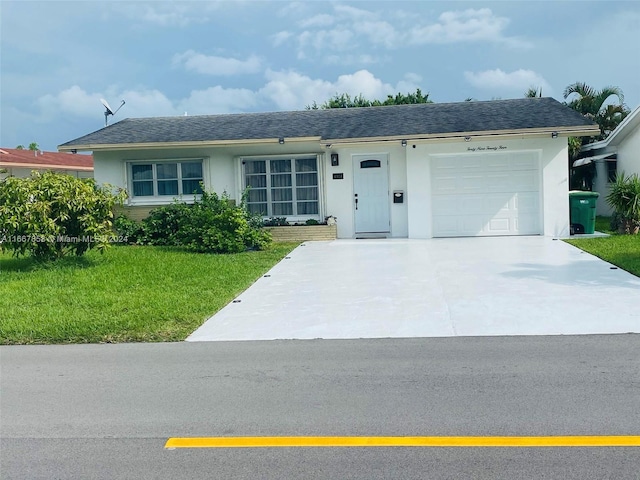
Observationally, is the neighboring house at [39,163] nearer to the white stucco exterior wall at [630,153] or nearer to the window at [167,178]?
the window at [167,178]

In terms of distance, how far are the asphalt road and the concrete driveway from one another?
0.58m

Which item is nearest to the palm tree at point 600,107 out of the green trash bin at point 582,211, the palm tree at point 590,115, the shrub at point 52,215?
the palm tree at point 590,115

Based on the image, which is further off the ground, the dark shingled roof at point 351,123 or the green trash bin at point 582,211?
the dark shingled roof at point 351,123

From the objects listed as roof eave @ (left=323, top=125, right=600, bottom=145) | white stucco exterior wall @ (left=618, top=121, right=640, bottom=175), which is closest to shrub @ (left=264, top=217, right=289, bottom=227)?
roof eave @ (left=323, top=125, right=600, bottom=145)

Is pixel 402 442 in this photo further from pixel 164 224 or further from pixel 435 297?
pixel 164 224

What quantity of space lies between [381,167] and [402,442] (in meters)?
14.8

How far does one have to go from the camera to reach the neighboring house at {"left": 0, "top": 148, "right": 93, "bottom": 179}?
1146 inches

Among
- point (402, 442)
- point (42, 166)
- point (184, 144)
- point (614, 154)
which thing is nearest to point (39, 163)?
point (42, 166)

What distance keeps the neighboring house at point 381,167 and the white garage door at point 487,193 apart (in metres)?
0.03

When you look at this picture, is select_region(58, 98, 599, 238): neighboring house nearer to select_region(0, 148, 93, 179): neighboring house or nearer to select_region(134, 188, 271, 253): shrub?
select_region(134, 188, 271, 253): shrub

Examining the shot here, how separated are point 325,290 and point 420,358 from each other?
4.35m

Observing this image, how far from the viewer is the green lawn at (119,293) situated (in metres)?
8.56

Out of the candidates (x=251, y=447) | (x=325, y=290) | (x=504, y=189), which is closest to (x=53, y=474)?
(x=251, y=447)

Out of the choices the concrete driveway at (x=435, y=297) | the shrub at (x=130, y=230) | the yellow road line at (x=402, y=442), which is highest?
the shrub at (x=130, y=230)
